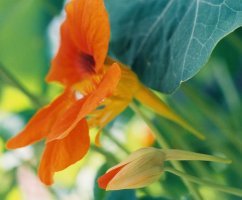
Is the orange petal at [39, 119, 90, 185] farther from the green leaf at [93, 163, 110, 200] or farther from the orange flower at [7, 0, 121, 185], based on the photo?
the green leaf at [93, 163, 110, 200]

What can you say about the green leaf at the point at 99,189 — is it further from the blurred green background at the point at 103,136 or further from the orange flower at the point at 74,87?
the orange flower at the point at 74,87

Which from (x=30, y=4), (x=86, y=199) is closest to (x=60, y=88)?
(x=30, y=4)

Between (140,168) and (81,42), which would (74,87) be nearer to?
(81,42)

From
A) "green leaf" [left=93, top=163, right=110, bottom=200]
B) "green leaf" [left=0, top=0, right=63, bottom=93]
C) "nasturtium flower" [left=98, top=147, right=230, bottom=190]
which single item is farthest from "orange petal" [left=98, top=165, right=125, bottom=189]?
"green leaf" [left=0, top=0, right=63, bottom=93]

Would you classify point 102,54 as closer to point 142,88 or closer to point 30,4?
point 142,88

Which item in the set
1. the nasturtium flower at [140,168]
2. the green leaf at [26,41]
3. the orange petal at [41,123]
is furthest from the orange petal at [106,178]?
the green leaf at [26,41]

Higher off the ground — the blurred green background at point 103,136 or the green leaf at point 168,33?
the green leaf at point 168,33
